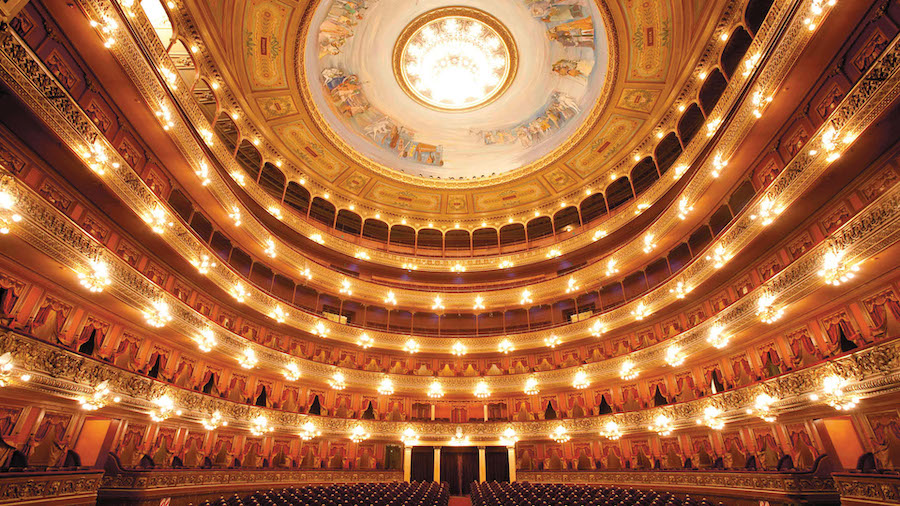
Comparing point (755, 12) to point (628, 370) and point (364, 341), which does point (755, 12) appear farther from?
point (364, 341)

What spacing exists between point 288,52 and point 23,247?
12975mm

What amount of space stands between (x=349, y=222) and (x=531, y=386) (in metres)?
15.6

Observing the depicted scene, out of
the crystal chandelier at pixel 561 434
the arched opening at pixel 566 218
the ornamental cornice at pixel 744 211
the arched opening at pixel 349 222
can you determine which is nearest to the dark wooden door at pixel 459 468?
the crystal chandelier at pixel 561 434

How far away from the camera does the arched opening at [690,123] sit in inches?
775

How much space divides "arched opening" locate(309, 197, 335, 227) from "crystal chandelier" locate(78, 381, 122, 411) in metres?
16.5

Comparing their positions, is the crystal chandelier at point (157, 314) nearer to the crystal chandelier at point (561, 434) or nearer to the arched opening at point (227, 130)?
the arched opening at point (227, 130)

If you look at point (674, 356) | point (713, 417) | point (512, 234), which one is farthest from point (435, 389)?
point (713, 417)

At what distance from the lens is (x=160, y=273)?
1551 centimetres

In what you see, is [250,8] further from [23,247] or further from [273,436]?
[273,436]

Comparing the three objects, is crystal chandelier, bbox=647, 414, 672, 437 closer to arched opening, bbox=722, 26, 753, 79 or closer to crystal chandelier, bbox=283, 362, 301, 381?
arched opening, bbox=722, 26, 753, 79

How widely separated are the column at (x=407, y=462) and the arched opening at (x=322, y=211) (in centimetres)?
1451

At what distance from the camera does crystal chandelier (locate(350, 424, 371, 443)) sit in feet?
67.1

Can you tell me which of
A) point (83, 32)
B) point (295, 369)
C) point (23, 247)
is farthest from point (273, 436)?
point (83, 32)

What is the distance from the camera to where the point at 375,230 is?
2905 cm
